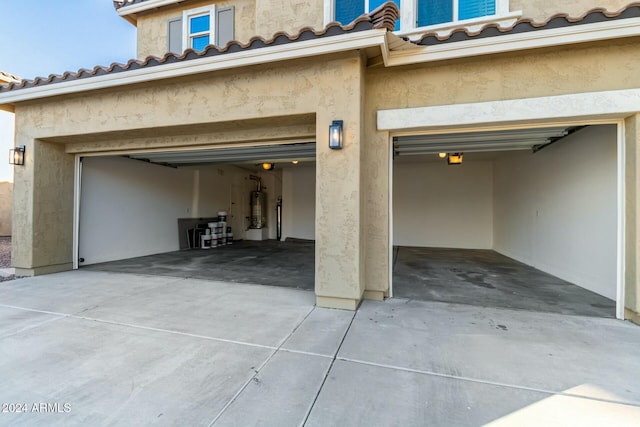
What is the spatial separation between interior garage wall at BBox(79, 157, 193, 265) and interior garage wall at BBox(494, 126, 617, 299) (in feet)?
34.5

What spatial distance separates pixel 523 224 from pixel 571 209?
99.0 inches

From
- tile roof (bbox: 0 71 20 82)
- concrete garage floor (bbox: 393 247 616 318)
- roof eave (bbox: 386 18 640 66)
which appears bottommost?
concrete garage floor (bbox: 393 247 616 318)

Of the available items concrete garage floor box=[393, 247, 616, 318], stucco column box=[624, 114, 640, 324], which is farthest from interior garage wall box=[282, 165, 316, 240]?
A: stucco column box=[624, 114, 640, 324]

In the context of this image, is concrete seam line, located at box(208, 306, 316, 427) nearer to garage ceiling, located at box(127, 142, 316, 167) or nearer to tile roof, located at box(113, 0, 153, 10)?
garage ceiling, located at box(127, 142, 316, 167)

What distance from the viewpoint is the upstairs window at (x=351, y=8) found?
6027 millimetres

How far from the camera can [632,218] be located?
362 cm

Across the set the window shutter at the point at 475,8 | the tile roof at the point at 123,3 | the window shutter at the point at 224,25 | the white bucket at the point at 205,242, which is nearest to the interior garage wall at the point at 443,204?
the window shutter at the point at 475,8

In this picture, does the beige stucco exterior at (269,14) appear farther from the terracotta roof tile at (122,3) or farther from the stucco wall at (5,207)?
the stucco wall at (5,207)

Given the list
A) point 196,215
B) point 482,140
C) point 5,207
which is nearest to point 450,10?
point 482,140

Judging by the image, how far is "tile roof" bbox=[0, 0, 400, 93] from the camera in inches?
140

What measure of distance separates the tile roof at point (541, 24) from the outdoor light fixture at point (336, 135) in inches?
62.6

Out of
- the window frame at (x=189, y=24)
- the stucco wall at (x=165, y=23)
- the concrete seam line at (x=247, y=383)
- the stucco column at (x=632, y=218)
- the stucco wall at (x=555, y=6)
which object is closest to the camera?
the concrete seam line at (x=247, y=383)

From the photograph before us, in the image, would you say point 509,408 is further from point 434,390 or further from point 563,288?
point 563,288

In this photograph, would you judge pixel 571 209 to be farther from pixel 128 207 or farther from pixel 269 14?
pixel 128 207
